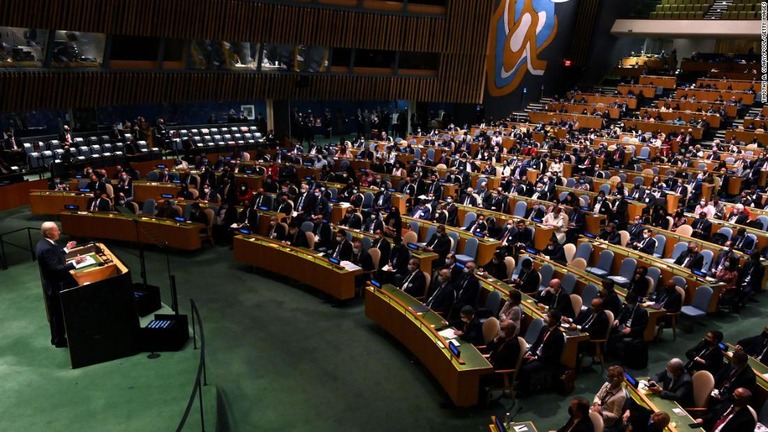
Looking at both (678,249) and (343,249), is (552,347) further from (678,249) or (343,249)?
(678,249)

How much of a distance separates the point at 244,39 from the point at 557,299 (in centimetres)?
1692

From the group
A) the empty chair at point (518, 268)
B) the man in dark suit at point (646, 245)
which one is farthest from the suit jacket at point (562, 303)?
the man in dark suit at point (646, 245)

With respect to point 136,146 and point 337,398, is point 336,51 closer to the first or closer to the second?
point 136,146

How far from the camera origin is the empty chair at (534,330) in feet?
25.5

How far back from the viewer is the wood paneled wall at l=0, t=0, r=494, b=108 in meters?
17.2

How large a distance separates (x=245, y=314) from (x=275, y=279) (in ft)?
5.88

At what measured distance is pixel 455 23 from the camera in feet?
83.7

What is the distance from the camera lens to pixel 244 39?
2133 centimetres

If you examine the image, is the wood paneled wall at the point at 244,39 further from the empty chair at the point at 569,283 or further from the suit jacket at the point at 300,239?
the empty chair at the point at 569,283

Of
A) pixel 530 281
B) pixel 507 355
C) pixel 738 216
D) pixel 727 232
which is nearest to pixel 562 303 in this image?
pixel 530 281

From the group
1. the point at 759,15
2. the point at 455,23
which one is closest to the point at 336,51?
the point at 455,23

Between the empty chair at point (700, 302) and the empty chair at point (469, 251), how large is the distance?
12.6 feet

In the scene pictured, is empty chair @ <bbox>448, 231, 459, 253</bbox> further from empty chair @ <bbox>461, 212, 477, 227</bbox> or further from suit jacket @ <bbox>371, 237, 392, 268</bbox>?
suit jacket @ <bbox>371, 237, 392, 268</bbox>

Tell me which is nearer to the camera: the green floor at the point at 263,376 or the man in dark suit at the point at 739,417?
the man in dark suit at the point at 739,417
